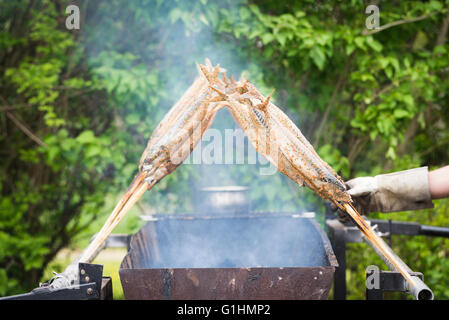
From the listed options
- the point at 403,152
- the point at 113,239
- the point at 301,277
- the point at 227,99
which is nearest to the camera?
the point at 301,277

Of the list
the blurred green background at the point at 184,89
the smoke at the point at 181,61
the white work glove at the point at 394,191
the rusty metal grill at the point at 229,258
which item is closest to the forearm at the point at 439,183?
the white work glove at the point at 394,191

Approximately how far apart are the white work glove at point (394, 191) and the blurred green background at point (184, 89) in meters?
1.55

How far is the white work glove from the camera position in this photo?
7.62 feet

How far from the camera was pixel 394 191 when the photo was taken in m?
2.37

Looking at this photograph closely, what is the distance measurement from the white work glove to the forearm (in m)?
0.04

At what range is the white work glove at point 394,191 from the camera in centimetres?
232

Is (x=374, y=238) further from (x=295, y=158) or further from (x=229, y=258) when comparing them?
(x=229, y=258)

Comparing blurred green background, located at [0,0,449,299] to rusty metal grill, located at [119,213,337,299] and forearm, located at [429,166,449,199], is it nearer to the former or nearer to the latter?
rusty metal grill, located at [119,213,337,299]

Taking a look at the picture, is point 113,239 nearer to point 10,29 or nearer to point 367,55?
point 367,55

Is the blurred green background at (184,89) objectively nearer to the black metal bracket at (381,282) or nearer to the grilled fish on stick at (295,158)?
the grilled fish on stick at (295,158)

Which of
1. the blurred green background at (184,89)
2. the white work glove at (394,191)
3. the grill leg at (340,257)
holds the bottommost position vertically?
the grill leg at (340,257)

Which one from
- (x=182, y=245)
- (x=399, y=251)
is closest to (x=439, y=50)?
(x=399, y=251)

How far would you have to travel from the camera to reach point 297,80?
4.30 meters

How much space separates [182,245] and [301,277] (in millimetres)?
1266
